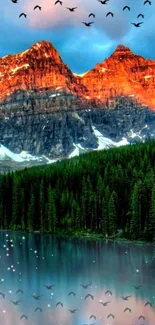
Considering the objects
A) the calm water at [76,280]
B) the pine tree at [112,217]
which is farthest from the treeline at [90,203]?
the calm water at [76,280]

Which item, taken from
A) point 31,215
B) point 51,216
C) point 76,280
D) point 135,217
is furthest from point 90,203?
point 76,280

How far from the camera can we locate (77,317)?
56.4 metres

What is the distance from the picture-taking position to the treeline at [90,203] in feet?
465

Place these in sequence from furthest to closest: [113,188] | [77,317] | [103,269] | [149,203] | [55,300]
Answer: [113,188], [149,203], [103,269], [55,300], [77,317]

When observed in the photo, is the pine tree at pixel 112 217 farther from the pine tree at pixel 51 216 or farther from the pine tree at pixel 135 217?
the pine tree at pixel 51 216

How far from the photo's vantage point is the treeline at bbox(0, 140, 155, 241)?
14162 centimetres

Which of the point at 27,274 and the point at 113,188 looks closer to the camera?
the point at 27,274

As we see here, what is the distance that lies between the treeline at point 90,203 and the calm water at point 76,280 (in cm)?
1979

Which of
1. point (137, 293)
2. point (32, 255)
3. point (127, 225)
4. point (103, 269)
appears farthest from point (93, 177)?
point (137, 293)

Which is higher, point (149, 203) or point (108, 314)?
point (149, 203)

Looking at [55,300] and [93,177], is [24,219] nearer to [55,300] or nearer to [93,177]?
[93,177]

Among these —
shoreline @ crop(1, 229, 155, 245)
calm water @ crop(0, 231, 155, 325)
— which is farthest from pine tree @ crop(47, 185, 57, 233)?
calm water @ crop(0, 231, 155, 325)

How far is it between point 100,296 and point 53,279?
13506 millimetres

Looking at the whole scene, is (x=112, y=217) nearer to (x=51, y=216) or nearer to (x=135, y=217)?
(x=135, y=217)
